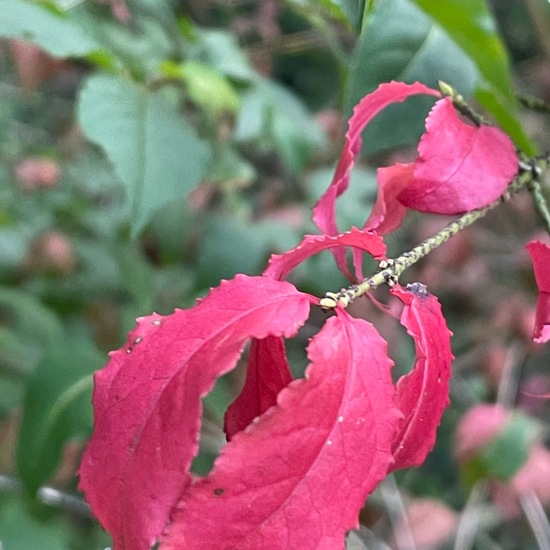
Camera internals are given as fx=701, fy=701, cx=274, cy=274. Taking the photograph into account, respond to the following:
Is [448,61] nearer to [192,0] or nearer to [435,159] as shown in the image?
[435,159]

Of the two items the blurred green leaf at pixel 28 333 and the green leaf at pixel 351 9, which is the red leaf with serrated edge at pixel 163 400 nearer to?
the green leaf at pixel 351 9

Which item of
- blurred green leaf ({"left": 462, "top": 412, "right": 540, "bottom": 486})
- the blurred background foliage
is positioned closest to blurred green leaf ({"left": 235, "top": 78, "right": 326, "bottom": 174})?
the blurred background foliage

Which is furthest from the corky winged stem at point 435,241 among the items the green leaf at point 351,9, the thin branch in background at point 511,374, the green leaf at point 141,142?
the thin branch in background at point 511,374

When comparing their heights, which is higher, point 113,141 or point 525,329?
point 113,141

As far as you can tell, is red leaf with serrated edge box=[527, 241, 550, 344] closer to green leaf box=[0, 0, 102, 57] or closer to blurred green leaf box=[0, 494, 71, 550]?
green leaf box=[0, 0, 102, 57]

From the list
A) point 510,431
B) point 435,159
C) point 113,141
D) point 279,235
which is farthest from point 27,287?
point 435,159

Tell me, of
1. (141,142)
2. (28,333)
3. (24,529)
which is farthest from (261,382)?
(28,333)
